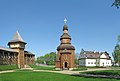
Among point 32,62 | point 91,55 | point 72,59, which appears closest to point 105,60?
point 91,55

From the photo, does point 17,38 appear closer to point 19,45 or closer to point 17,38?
point 17,38

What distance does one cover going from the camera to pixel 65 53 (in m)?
61.9

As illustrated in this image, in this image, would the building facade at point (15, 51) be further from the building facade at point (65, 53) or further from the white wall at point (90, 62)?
the white wall at point (90, 62)

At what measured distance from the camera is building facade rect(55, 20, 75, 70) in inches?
2445

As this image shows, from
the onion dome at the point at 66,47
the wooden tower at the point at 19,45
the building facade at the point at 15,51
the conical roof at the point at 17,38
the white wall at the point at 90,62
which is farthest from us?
the white wall at the point at 90,62

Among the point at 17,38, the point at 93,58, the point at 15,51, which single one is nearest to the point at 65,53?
the point at 15,51

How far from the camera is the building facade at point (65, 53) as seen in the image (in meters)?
62.1

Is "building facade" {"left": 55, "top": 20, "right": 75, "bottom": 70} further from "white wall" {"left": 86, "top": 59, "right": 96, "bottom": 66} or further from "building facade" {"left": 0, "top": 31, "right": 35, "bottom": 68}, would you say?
"white wall" {"left": 86, "top": 59, "right": 96, "bottom": 66}

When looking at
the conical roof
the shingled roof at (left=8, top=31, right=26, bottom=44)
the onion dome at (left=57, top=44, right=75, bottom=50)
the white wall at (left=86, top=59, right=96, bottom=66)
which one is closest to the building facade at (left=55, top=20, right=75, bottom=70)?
the onion dome at (left=57, top=44, right=75, bottom=50)

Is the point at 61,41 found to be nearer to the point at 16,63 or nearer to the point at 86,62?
the point at 16,63

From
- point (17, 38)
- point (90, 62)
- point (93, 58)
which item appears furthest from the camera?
point (93, 58)

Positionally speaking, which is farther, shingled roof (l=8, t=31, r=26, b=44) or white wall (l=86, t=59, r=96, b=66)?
white wall (l=86, t=59, r=96, b=66)

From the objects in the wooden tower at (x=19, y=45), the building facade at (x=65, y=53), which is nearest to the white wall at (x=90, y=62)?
the wooden tower at (x=19, y=45)

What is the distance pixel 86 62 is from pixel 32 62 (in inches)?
960
